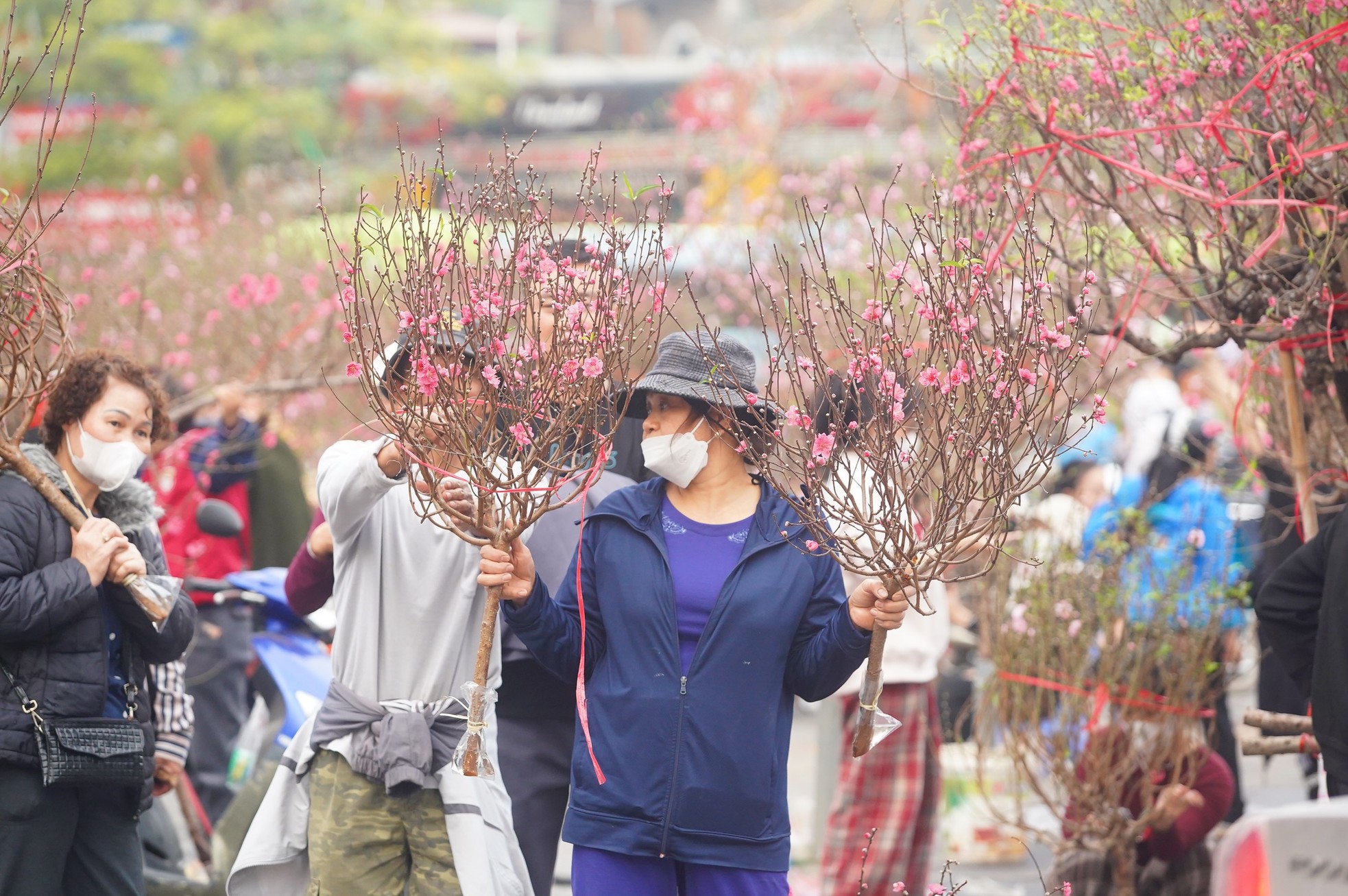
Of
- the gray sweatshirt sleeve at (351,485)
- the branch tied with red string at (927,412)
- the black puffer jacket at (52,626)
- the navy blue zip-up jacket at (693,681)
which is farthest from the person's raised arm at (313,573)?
the branch tied with red string at (927,412)

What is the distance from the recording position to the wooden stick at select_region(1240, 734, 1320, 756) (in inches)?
185

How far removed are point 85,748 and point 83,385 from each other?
1.06 metres

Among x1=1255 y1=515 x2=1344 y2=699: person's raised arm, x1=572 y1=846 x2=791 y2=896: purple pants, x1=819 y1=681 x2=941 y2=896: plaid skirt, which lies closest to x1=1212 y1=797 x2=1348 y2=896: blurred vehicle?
x1=572 y1=846 x2=791 y2=896: purple pants

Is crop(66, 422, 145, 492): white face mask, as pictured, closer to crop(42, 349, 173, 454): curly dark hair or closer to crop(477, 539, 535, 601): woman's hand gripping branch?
crop(42, 349, 173, 454): curly dark hair

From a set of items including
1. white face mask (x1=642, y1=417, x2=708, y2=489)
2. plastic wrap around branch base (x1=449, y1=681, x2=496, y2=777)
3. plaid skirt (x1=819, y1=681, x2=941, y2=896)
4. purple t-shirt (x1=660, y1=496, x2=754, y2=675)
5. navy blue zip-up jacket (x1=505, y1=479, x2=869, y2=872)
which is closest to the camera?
plastic wrap around branch base (x1=449, y1=681, x2=496, y2=777)

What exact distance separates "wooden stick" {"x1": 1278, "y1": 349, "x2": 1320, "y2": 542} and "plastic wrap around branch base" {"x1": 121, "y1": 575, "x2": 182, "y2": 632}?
3388mm

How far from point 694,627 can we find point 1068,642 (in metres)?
2.18

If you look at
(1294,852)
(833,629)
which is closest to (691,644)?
(833,629)

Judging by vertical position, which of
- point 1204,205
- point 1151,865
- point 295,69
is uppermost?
point 295,69

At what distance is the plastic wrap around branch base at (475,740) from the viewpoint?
368 cm

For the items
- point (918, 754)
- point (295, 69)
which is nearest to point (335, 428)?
point (918, 754)

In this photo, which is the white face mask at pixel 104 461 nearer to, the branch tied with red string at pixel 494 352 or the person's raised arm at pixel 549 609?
the branch tied with red string at pixel 494 352

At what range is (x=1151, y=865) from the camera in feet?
18.2

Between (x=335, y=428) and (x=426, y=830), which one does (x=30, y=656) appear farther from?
(x=335, y=428)
